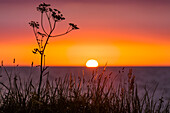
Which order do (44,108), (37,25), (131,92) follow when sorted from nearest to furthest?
(44,108) < (37,25) < (131,92)

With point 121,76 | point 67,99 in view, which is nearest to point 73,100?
point 67,99

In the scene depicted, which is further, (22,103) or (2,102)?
(2,102)

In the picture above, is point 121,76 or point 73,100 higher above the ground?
point 121,76

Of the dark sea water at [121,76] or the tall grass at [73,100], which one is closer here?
the tall grass at [73,100]

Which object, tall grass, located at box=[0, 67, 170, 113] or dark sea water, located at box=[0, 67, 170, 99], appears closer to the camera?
tall grass, located at box=[0, 67, 170, 113]

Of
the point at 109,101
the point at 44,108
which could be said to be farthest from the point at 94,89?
the point at 44,108

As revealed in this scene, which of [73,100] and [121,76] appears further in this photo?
[121,76]

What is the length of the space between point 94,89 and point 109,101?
1.09ft

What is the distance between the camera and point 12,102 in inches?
183

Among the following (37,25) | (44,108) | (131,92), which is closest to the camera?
(44,108)

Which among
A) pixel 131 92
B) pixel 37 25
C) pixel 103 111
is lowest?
pixel 103 111

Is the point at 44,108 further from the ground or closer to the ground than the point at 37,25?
closer to the ground

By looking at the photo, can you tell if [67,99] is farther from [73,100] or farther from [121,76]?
[121,76]

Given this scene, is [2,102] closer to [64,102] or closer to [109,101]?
[64,102]
